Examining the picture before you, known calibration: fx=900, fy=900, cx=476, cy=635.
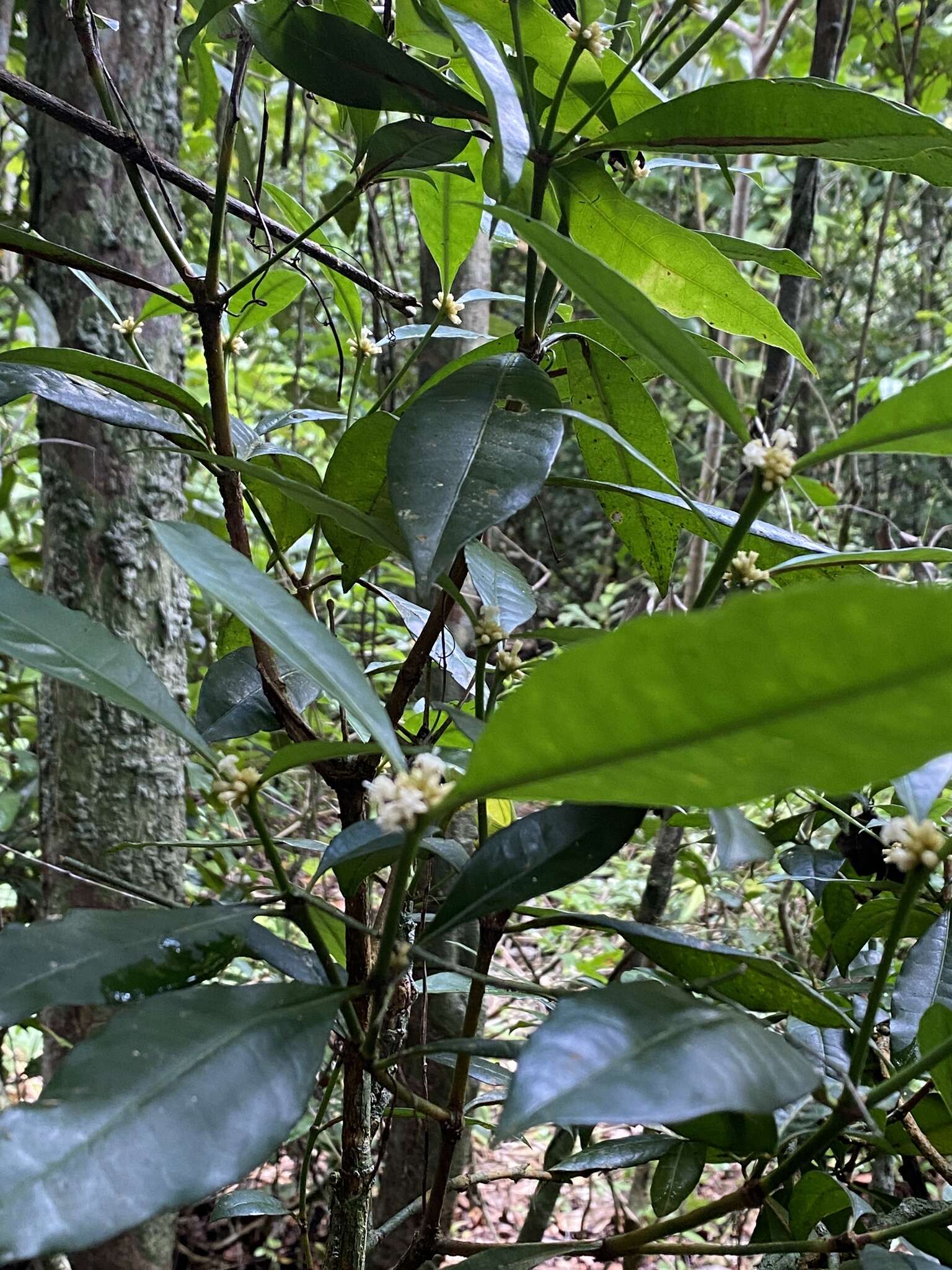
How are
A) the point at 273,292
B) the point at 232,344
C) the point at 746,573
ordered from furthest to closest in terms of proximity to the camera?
the point at 273,292
the point at 232,344
the point at 746,573

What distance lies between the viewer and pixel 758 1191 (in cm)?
34

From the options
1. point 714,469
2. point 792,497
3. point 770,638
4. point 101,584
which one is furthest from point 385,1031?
point 792,497

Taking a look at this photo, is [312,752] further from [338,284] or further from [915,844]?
[338,284]

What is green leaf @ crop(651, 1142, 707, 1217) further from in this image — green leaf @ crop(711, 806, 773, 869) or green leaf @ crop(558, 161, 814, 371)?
green leaf @ crop(558, 161, 814, 371)

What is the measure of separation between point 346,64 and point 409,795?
0.36 meters

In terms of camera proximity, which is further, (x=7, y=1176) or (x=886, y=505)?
(x=886, y=505)

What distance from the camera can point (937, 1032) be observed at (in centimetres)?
34

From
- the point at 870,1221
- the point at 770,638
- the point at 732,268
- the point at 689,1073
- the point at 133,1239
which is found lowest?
the point at 133,1239

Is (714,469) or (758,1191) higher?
(714,469)

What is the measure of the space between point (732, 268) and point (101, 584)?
2.30ft

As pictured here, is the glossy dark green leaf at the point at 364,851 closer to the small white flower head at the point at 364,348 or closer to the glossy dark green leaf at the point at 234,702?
the glossy dark green leaf at the point at 234,702

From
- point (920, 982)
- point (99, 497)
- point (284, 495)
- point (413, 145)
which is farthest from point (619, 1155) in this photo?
point (99, 497)

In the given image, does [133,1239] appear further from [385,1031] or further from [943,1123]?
[943,1123]

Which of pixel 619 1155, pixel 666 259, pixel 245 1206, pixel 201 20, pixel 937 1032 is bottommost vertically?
pixel 245 1206
